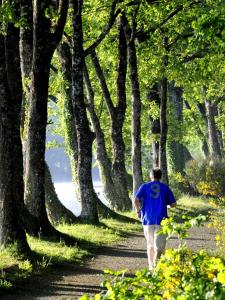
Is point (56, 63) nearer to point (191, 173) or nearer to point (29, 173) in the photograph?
point (191, 173)

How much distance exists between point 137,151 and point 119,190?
3268mm

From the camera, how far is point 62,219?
20.6 meters

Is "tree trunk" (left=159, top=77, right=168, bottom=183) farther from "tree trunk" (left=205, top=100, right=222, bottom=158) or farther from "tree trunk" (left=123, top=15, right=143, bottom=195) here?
"tree trunk" (left=205, top=100, right=222, bottom=158)

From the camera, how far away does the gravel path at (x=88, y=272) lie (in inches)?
436

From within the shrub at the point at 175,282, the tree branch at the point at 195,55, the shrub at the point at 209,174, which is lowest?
the shrub at the point at 175,282

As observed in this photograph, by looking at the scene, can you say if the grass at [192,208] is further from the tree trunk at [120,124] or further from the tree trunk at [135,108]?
the tree trunk at [120,124]

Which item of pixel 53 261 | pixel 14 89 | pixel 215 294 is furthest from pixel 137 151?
pixel 215 294

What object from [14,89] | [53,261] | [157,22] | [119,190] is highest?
[157,22]

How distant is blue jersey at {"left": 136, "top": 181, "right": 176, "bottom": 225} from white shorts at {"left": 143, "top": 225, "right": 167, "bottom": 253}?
112 mm

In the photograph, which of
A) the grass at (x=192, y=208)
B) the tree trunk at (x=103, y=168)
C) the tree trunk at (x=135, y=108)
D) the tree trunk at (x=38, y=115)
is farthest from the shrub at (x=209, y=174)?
the tree trunk at (x=38, y=115)

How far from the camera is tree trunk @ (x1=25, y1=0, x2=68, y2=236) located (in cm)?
1561

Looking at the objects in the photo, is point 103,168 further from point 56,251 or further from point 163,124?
point 56,251

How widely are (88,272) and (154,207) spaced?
279 centimetres

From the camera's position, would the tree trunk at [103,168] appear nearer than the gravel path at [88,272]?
No
